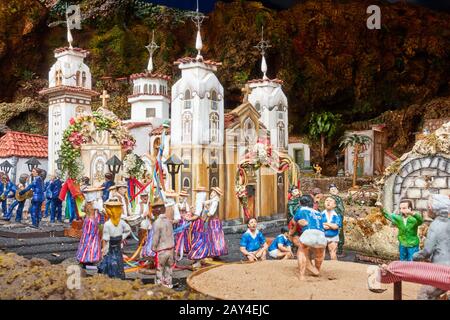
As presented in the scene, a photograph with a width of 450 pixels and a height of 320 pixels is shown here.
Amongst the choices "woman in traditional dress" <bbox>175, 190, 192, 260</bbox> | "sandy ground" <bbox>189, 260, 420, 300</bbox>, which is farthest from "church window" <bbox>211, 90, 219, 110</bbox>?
"sandy ground" <bbox>189, 260, 420, 300</bbox>

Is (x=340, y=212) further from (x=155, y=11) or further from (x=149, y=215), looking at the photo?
(x=155, y=11)

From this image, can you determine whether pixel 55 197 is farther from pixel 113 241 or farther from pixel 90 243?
pixel 113 241

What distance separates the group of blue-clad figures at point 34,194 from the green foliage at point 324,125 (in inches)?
518

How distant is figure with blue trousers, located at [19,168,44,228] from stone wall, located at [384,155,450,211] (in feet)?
22.2

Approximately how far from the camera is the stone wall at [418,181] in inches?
298

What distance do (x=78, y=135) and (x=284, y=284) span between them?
8.49 m

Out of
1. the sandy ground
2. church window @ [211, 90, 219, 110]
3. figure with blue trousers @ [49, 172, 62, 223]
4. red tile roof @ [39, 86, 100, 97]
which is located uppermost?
red tile roof @ [39, 86, 100, 97]

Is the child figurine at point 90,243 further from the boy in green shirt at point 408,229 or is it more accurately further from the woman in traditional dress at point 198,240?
the boy in green shirt at point 408,229

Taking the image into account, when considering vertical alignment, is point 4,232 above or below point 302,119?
below

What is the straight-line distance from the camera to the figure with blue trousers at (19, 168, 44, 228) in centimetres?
970

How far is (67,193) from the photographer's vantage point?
1084cm

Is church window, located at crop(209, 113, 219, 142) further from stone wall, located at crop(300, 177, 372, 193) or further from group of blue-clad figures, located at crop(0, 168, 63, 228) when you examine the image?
stone wall, located at crop(300, 177, 372, 193)
